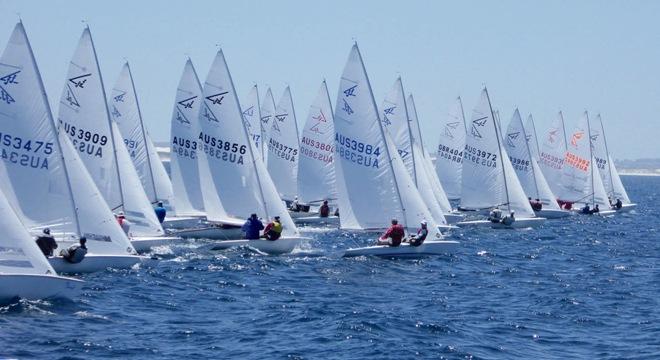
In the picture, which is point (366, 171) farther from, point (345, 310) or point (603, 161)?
point (603, 161)

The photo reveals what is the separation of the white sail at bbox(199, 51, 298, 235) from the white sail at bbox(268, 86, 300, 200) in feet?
47.0

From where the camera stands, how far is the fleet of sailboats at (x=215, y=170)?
910 inches

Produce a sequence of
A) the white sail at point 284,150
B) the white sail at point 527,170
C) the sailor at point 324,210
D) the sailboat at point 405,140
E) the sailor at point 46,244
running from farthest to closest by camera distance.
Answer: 1. the white sail at point 527,170
2. the white sail at point 284,150
3. the sailor at point 324,210
4. the sailboat at point 405,140
5. the sailor at point 46,244

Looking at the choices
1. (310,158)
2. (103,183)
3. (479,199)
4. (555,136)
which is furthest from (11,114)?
(555,136)

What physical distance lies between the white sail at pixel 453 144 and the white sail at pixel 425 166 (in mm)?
681

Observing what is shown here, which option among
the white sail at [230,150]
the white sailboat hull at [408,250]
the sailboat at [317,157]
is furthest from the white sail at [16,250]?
the sailboat at [317,157]

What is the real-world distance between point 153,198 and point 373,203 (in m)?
10.4

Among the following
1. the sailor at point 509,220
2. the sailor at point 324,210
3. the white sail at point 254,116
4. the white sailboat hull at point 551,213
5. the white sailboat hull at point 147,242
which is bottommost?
the white sailboat hull at point 147,242

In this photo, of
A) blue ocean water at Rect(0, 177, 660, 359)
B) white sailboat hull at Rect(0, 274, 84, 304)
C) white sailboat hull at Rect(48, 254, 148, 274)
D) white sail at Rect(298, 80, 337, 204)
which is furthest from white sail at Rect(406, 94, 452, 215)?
white sailboat hull at Rect(0, 274, 84, 304)

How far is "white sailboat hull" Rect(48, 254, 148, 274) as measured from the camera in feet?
75.5

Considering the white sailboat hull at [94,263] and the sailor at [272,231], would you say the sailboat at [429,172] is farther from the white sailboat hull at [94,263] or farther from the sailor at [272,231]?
the white sailboat hull at [94,263]

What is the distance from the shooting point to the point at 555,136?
6028 cm

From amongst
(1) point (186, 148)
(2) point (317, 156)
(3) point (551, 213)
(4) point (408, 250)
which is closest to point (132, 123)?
(1) point (186, 148)

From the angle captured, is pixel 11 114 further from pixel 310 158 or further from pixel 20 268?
pixel 310 158
